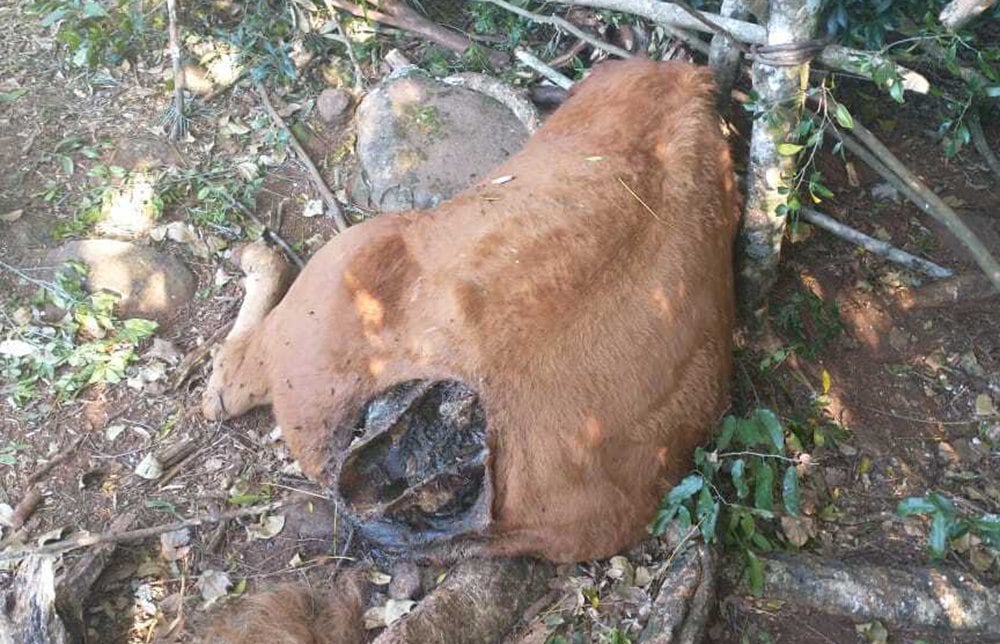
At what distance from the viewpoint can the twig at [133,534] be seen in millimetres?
4090

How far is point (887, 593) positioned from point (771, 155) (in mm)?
2245

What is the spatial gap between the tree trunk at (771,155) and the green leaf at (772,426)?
946 mm

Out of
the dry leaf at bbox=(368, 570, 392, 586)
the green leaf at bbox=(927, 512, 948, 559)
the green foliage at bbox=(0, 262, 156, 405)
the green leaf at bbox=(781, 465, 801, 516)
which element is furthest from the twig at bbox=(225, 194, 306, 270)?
the green leaf at bbox=(927, 512, 948, 559)

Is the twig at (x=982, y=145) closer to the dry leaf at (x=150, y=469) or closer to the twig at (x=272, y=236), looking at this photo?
the twig at (x=272, y=236)

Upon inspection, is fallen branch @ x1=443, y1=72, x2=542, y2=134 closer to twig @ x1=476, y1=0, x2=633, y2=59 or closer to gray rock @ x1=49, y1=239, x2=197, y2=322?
twig @ x1=476, y1=0, x2=633, y2=59

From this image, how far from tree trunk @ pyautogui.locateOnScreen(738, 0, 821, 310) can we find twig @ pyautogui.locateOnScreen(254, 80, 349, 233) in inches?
98.9

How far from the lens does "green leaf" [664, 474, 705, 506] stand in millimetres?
4070

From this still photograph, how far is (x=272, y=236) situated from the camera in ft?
18.7

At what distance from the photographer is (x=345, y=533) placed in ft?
14.3

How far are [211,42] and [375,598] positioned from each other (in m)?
4.60

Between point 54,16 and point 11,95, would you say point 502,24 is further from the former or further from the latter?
point 11,95

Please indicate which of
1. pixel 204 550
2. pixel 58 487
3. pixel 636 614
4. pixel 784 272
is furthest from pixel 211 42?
pixel 636 614

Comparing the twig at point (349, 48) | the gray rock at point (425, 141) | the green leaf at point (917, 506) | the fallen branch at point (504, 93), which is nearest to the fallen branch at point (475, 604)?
the green leaf at point (917, 506)

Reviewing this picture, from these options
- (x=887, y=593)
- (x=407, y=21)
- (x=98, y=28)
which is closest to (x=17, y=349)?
(x=98, y=28)
